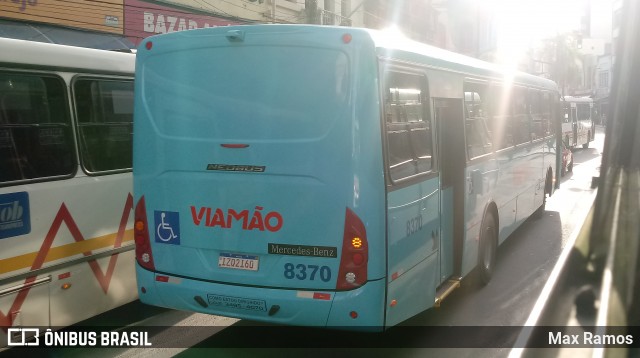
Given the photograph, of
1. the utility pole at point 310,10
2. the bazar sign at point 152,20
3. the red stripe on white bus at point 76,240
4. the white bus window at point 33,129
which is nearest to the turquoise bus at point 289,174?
the red stripe on white bus at point 76,240

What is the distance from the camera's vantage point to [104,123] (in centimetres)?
623

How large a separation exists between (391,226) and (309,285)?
796 mm

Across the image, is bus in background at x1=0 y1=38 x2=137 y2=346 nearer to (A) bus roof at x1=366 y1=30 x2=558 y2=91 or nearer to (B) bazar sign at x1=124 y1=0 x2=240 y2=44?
(A) bus roof at x1=366 y1=30 x2=558 y2=91

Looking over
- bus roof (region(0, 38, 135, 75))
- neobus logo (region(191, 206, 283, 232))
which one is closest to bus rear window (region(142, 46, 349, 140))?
neobus logo (region(191, 206, 283, 232))

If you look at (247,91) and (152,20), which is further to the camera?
(152,20)

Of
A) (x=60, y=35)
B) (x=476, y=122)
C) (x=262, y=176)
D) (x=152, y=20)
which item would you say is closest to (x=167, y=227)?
(x=262, y=176)

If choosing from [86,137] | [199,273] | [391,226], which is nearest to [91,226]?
[86,137]

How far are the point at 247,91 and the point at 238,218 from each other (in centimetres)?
104

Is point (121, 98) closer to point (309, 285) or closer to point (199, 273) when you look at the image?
point (199, 273)

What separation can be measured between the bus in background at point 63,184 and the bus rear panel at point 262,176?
2.47 feet

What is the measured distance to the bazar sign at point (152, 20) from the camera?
1678 centimetres

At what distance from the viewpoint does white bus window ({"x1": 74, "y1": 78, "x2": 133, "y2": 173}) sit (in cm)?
593

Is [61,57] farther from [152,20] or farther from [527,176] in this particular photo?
[152,20]

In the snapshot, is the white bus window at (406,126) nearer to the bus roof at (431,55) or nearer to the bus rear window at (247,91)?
the bus roof at (431,55)
